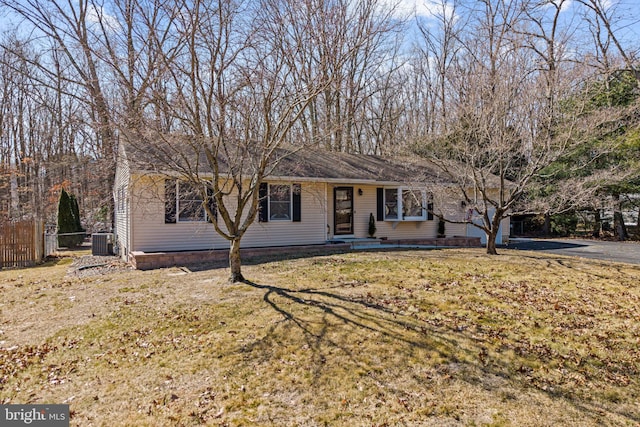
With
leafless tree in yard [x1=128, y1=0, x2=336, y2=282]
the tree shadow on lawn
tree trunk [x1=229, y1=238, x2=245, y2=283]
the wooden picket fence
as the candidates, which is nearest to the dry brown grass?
the tree shadow on lawn

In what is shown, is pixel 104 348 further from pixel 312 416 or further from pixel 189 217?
pixel 189 217

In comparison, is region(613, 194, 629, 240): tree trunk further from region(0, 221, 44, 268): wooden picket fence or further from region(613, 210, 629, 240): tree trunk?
region(0, 221, 44, 268): wooden picket fence

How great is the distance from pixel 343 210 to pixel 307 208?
1.70 m

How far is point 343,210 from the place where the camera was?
13695 millimetres

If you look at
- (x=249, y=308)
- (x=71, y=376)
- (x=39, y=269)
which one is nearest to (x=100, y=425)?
(x=71, y=376)

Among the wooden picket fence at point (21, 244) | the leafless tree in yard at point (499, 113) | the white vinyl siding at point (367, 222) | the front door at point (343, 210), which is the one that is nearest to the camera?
the leafless tree in yard at point (499, 113)

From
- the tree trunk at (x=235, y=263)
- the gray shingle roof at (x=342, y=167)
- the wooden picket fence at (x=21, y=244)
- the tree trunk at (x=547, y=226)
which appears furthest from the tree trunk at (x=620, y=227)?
the wooden picket fence at (x=21, y=244)

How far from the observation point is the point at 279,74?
6.76 metres

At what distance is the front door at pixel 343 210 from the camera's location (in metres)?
13.6

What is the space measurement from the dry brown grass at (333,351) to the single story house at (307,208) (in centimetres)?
310

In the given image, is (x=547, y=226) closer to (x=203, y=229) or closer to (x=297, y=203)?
(x=297, y=203)

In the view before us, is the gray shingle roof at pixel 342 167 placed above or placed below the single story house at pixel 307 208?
above

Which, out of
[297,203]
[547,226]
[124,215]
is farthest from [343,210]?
[547,226]

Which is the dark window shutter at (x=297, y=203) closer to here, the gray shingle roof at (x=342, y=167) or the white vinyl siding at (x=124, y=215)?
the gray shingle roof at (x=342, y=167)
